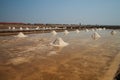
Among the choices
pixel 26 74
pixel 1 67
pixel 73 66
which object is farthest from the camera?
pixel 73 66

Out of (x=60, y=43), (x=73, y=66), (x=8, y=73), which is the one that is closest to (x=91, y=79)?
(x=73, y=66)

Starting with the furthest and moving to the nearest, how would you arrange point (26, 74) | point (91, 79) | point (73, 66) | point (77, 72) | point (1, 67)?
1. point (73, 66)
2. point (1, 67)
3. point (77, 72)
4. point (26, 74)
5. point (91, 79)

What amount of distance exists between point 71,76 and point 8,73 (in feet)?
7.62

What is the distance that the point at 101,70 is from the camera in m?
7.35

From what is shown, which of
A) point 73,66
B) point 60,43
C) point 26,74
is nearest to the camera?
point 26,74

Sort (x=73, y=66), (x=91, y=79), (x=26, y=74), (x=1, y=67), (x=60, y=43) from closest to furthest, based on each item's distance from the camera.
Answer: (x=91, y=79), (x=26, y=74), (x=1, y=67), (x=73, y=66), (x=60, y=43)

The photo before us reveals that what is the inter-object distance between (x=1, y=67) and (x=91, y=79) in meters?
3.74

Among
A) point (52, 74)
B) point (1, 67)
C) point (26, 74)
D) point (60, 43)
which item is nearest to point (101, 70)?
point (52, 74)

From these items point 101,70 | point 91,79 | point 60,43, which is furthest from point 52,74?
point 60,43

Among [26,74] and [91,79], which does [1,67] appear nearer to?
[26,74]

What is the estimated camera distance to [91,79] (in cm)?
614

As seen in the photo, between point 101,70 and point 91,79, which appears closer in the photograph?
point 91,79

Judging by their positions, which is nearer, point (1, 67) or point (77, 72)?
point (77, 72)

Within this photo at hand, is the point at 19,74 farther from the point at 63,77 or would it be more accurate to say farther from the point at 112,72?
the point at 112,72
